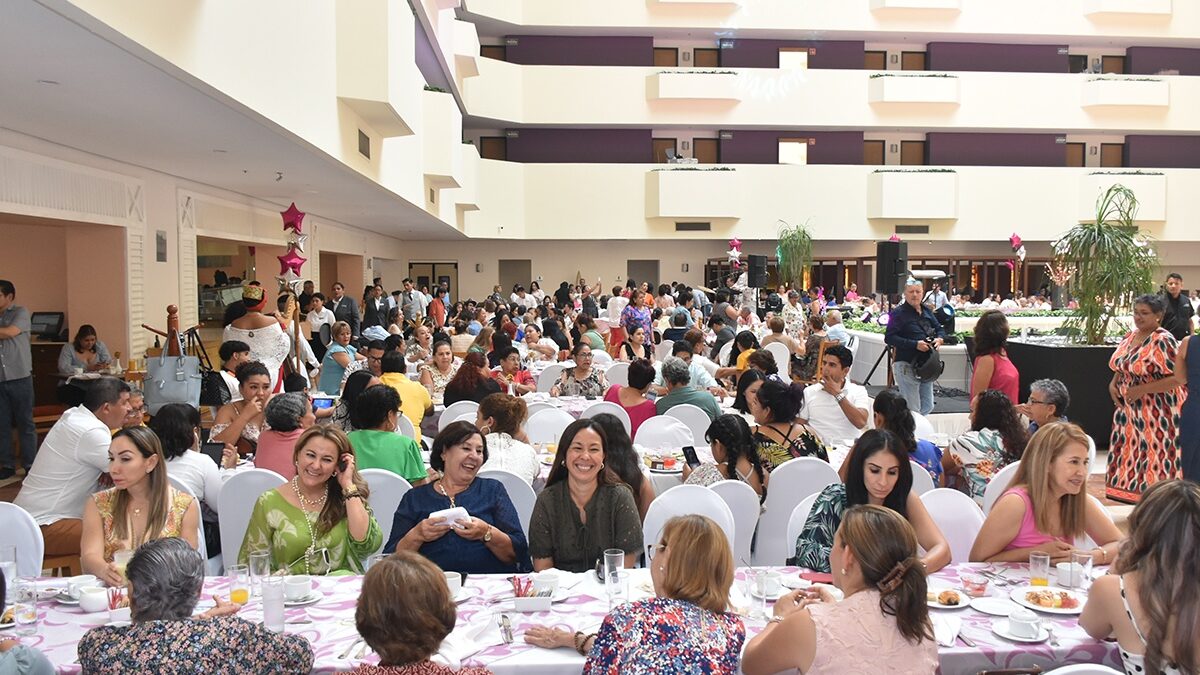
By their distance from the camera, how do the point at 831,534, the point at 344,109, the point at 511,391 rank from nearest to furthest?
the point at 831,534, the point at 511,391, the point at 344,109

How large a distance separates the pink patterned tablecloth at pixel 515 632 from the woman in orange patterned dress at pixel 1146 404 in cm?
386

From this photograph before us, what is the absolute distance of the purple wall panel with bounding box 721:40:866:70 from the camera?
82.9 ft

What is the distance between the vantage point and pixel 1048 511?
144 inches

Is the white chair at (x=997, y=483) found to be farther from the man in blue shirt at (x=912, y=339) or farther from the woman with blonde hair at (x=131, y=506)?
the man in blue shirt at (x=912, y=339)

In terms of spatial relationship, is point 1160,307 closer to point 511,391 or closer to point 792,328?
point 511,391

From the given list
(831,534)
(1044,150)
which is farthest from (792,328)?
(1044,150)

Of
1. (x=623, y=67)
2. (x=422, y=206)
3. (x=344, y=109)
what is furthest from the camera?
(x=623, y=67)

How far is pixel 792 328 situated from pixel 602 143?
12398 millimetres

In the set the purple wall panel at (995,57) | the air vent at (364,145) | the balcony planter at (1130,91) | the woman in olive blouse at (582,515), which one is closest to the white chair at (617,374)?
the air vent at (364,145)

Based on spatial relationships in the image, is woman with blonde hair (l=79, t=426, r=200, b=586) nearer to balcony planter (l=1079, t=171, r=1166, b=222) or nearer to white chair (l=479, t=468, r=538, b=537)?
white chair (l=479, t=468, r=538, b=537)

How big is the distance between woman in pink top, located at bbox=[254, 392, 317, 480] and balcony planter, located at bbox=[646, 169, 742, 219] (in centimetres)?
1997

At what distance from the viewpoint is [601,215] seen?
24875 millimetres

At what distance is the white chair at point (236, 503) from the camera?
438 cm

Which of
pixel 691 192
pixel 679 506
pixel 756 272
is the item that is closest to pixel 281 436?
pixel 679 506
